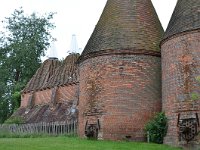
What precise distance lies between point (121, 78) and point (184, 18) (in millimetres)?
4207

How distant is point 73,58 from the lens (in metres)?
40.5

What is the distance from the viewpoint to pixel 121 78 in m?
21.6

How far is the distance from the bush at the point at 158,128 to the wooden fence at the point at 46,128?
8.81 meters

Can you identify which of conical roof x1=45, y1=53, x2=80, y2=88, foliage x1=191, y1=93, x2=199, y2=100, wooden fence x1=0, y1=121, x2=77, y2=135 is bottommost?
wooden fence x1=0, y1=121, x2=77, y2=135

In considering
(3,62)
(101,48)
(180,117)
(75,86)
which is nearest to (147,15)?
(101,48)

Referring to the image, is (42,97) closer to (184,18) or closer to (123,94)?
(123,94)

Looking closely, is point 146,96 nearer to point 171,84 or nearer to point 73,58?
point 171,84

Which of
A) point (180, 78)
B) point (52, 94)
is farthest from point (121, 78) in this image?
point (52, 94)

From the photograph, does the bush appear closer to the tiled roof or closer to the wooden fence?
the wooden fence

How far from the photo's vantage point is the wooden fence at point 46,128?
30.0 metres

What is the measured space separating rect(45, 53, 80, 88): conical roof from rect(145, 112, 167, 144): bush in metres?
16.5

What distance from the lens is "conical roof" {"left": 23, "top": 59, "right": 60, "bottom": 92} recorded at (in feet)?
136

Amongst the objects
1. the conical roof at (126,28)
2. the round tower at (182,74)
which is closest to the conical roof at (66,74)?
the conical roof at (126,28)

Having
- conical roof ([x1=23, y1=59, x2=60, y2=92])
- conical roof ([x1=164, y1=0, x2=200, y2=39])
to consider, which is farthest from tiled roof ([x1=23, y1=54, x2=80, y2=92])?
conical roof ([x1=164, y1=0, x2=200, y2=39])
